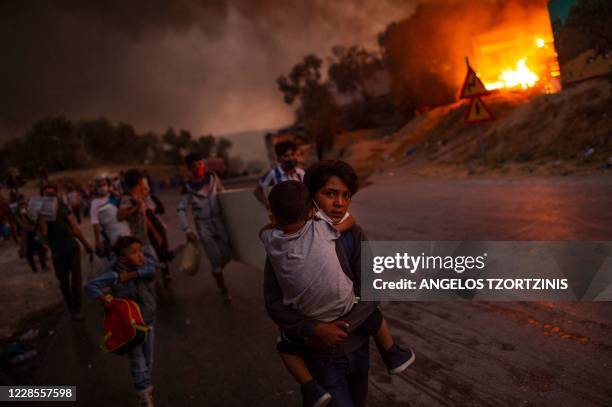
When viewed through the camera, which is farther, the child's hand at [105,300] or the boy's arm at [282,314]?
the child's hand at [105,300]

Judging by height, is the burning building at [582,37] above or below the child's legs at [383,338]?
above

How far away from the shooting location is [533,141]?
12.7 metres

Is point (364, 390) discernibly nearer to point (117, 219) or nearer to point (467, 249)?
point (467, 249)

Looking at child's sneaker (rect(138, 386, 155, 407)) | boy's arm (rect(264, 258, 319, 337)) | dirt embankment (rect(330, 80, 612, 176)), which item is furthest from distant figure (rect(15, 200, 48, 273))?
dirt embankment (rect(330, 80, 612, 176))

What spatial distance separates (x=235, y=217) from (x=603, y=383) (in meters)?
4.63

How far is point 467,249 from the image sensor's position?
18.7 ft

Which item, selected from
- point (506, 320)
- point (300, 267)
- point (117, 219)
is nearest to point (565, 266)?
point (506, 320)

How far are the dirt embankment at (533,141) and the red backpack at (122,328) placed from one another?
9245mm

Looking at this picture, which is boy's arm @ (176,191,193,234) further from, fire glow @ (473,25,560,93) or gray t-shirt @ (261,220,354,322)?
fire glow @ (473,25,560,93)

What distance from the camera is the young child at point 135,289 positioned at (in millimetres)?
3271

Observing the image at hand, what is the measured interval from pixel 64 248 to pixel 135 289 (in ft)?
11.1

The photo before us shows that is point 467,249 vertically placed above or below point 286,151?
below

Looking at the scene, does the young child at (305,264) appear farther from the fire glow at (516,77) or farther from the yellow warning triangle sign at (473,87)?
the fire glow at (516,77)

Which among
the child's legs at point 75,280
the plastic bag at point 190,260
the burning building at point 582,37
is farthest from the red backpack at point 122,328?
the burning building at point 582,37
